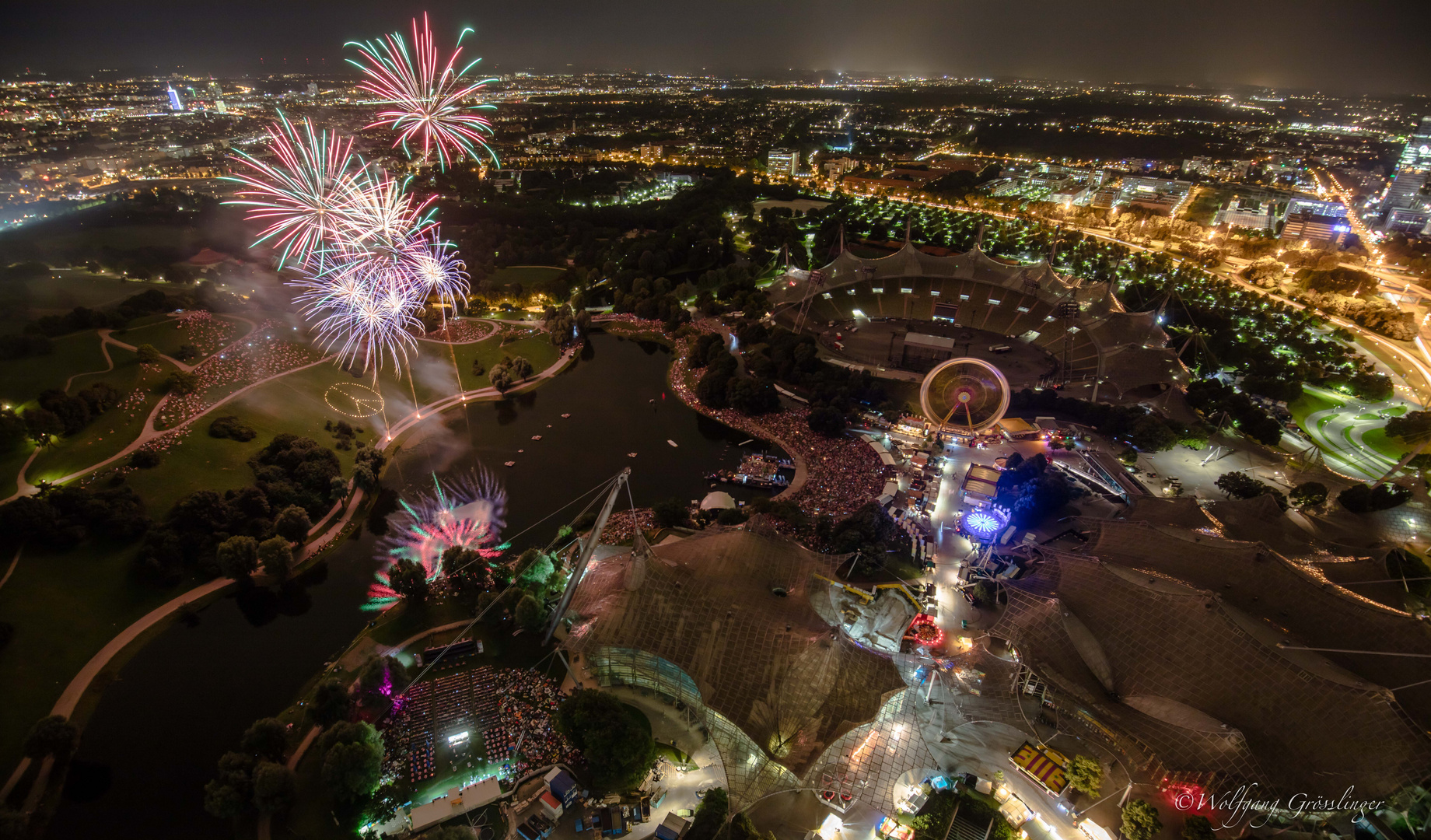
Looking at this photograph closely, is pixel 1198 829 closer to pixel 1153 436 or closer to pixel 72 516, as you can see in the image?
pixel 1153 436

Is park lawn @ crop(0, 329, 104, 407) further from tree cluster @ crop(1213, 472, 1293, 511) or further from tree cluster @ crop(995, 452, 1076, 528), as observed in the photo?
tree cluster @ crop(1213, 472, 1293, 511)

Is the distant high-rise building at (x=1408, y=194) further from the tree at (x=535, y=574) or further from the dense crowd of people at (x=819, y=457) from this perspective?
the tree at (x=535, y=574)

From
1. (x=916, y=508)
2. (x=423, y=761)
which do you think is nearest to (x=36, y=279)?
(x=423, y=761)

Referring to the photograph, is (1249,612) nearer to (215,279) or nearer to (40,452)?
(40,452)

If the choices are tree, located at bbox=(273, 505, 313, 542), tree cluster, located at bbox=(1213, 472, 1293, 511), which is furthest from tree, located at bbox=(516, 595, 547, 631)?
tree cluster, located at bbox=(1213, 472, 1293, 511)

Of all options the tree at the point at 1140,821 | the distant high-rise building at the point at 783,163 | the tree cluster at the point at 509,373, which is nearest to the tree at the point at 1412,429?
the tree at the point at 1140,821

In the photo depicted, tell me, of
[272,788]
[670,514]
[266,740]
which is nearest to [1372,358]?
[670,514]

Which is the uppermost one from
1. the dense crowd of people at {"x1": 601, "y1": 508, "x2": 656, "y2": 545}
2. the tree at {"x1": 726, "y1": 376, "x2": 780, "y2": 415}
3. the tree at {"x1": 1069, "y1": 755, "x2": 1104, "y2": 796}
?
the tree at {"x1": 726, "y1": 376, "x2": 780, "y2": 415}
